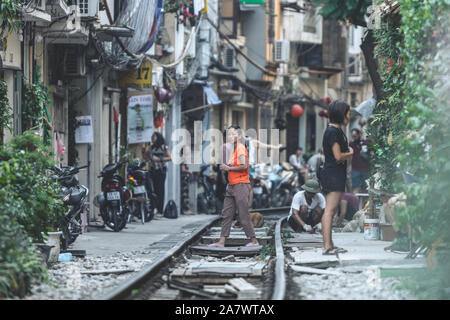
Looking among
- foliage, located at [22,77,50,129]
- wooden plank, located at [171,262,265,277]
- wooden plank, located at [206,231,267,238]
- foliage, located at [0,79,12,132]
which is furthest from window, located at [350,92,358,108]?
wooden plank, located at [171,262,265,277]

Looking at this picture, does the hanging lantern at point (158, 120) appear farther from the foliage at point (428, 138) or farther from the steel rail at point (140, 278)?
the foliage at point (428, 138)

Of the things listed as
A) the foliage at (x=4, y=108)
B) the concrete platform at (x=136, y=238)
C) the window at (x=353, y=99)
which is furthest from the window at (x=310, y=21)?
the foliage at (x=4, y=108)

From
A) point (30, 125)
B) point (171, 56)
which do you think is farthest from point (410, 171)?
point (171, 56)

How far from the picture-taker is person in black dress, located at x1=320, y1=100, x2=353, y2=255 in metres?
12.7

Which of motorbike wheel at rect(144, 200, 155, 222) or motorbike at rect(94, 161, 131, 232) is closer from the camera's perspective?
motorbike at rect(94, 161, 131, 232)

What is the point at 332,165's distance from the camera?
12836 mm

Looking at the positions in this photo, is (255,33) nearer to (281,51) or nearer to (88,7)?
(281,51)

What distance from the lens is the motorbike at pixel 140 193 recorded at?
2067 centimetres

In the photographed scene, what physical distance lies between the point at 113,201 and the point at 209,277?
7.42 metres

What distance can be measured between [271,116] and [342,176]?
3253 centimetres

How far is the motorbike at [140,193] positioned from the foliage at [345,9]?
18.9 ft

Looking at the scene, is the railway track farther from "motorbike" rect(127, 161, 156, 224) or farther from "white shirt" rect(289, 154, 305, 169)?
"white shirt" rect(289, 154, 305, 169)

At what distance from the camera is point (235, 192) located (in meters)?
15.0
